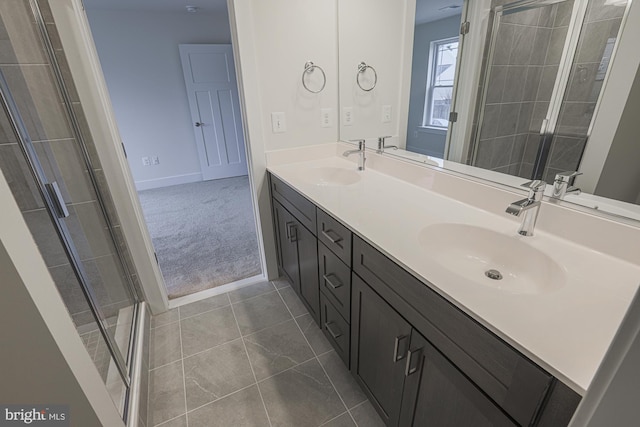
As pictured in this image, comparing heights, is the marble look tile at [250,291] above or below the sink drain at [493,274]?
below

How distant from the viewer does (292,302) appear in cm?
200

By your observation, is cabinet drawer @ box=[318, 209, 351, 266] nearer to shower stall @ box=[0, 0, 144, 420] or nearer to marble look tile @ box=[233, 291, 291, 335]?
marble look tile @ box=[233, 291, 291, 335]

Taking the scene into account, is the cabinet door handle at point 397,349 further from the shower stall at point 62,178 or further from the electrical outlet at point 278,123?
the electrical outlet at point 278,123

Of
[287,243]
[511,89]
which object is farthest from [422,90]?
[287,243]

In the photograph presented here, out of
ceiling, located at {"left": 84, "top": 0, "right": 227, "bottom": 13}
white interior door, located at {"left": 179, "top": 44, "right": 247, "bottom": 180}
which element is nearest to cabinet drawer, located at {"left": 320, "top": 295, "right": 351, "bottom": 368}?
white interior door, located at {"left": 179, "top": 44, "right": 247, "bottom": 180}

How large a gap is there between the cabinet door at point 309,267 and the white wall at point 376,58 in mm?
779

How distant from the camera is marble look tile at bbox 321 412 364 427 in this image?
1.26m

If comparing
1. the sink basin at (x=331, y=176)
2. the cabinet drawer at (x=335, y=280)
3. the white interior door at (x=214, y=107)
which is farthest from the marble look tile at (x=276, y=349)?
the white interior door at (x=214, y=107)

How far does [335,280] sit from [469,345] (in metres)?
0.70

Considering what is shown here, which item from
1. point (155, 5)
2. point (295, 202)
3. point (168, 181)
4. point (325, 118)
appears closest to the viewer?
point (295, 202)

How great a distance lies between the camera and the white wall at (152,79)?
12.1ft

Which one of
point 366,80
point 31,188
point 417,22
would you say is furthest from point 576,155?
point 31,188

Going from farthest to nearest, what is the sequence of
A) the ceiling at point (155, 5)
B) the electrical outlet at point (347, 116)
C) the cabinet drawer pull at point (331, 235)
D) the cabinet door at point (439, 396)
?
the ceiling at point (155, 5) < the electrical outlet at point (347, 116) < the cabinet drawer pull at point (331, 235) < the cabinet door at point (439, 396)

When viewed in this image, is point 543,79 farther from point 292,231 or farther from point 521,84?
point 292,231
